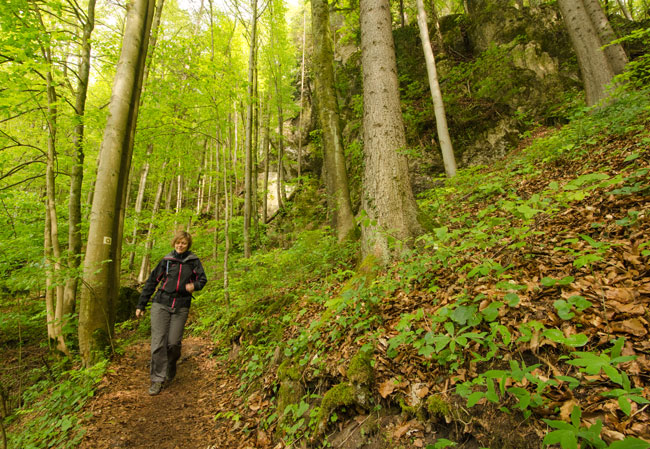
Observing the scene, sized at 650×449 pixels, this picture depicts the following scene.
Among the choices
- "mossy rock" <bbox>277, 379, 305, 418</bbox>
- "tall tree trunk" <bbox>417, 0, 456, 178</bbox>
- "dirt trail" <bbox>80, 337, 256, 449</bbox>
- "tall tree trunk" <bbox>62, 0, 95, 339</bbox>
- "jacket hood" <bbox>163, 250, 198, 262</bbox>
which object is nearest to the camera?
"mossy rock" <bbox>277, 379, 305, 418</bbox>

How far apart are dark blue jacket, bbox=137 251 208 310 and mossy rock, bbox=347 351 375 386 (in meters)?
3.19

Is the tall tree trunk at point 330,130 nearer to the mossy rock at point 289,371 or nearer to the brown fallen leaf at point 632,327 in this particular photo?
the mossy rock at point 289,371

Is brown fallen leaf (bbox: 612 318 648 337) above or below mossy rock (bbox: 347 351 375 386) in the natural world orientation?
above

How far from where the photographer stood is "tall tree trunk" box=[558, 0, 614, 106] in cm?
685

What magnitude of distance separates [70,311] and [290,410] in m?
5.57

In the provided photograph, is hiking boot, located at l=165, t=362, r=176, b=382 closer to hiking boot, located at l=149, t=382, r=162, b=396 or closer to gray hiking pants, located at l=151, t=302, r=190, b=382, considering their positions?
gray hiking pants, located at l=151, t=302, r=190, b=382

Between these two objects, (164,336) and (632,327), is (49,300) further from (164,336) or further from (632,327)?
(632,327)

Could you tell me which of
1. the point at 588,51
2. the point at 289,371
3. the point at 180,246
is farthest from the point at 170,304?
the point at 588,51

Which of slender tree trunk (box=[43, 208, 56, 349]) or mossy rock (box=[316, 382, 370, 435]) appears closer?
mossy rock (box=[316, 382, 370, 435])

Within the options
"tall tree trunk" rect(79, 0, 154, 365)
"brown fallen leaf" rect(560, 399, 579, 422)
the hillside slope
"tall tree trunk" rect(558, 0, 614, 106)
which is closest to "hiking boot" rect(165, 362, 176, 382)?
"tall tree trunk" rect(79, 0, 154, 365)

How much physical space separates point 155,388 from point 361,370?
349 cm

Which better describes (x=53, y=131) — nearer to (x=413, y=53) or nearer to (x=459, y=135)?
(x=459, y=135)

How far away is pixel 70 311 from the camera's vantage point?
5.54 meters

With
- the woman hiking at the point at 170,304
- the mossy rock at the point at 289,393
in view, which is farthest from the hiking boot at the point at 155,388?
the mossy rock at the point at 289,393
